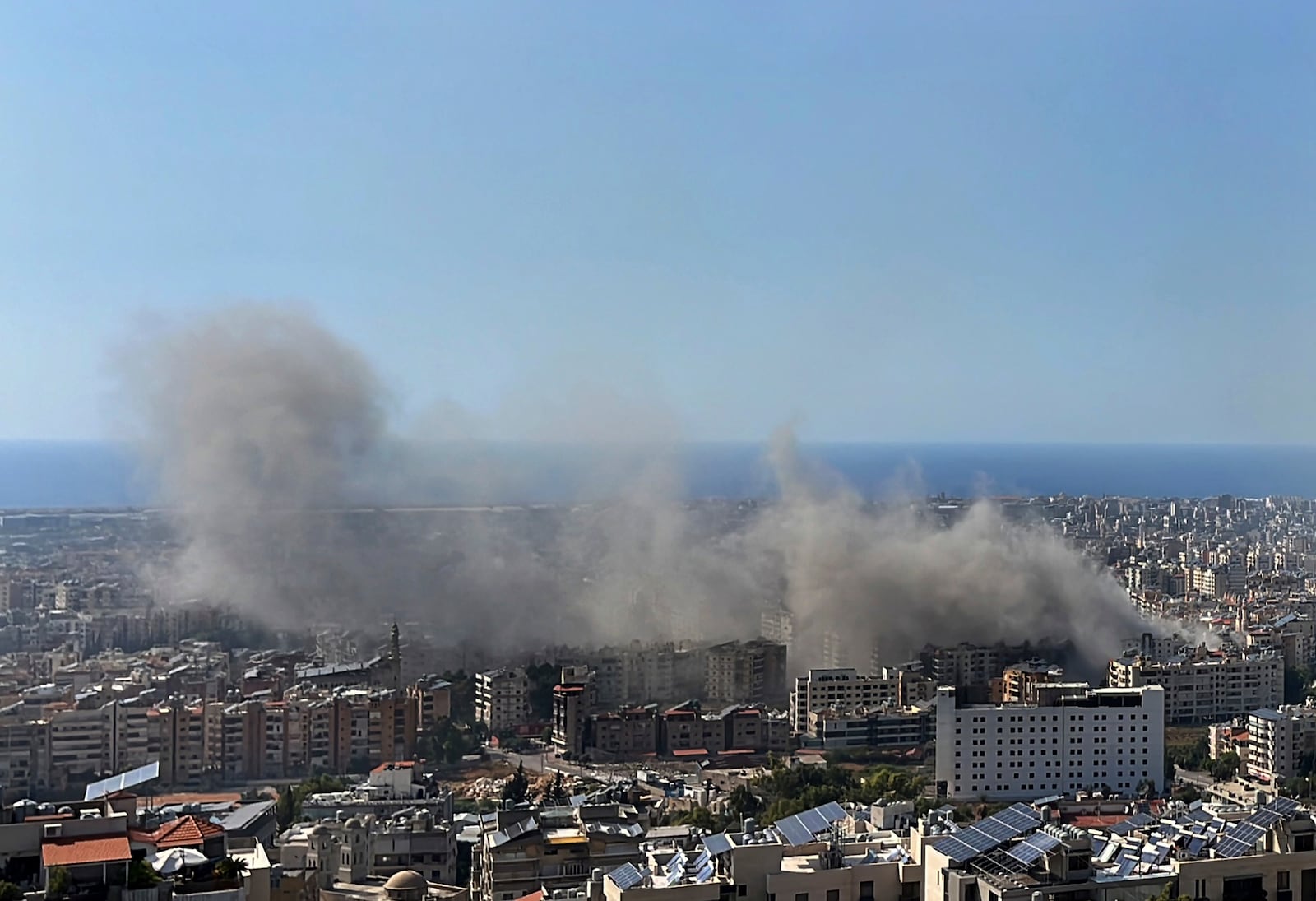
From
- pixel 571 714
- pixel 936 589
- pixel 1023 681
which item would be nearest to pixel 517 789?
pixel 571 714

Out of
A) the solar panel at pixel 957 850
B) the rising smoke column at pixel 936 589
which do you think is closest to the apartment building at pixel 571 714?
the rising smoke column at pixel 936 589

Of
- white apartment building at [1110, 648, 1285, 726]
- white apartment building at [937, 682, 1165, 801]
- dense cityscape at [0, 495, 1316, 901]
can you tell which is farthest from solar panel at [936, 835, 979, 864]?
white apartment building at [1110, 648, 1285, 726]

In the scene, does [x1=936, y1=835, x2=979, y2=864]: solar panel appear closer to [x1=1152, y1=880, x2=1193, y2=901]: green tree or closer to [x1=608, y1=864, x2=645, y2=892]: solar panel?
[x1=1152, y1=880, x2=1193, y2=901]: green tree

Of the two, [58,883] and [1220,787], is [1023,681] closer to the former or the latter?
[1220,787]

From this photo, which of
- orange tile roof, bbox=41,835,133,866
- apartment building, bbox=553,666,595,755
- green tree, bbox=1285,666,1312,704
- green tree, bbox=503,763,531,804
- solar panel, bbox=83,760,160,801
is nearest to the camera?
orange tile roof, bbox=41,835,133,866

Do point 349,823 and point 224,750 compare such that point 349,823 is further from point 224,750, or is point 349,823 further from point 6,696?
point 6,696

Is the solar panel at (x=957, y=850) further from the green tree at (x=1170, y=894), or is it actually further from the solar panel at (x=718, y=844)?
the solar panel at (x=718, y=844)
